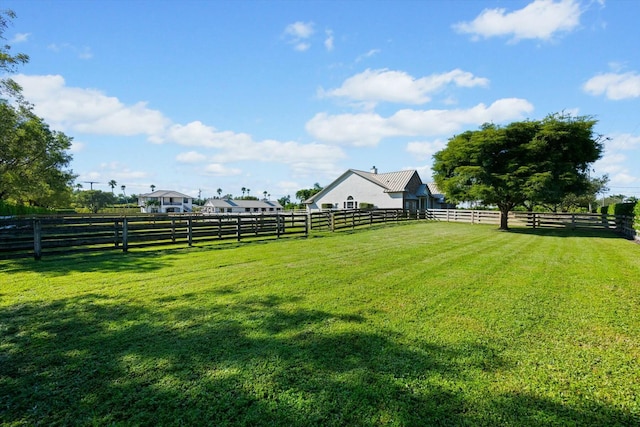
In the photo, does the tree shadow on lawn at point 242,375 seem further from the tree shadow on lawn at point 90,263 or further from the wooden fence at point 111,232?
the wooden fence at point 111,232

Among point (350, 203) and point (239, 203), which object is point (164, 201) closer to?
point (239, 203)

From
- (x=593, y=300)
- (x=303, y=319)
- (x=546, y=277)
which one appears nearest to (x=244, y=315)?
(x=303, y=319)

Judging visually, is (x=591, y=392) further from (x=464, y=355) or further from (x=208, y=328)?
(x=208, y=328)

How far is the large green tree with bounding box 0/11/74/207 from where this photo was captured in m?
14.5

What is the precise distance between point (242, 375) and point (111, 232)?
9682mm

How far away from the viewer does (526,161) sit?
732 inches

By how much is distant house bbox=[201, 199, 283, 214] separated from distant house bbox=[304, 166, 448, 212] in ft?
119

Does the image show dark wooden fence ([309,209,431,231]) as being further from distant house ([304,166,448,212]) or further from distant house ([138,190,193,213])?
distant house ([138,190,193,213])

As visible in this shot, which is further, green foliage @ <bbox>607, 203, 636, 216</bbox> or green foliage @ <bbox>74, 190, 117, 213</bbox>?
green foliage @ <bbox>74, 190, 117, 213</bbox>

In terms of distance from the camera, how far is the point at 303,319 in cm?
435

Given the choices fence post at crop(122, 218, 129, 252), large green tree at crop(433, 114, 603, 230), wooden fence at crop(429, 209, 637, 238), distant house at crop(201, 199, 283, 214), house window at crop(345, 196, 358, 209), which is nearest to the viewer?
fence post at crop(122, 218, 129, 252)

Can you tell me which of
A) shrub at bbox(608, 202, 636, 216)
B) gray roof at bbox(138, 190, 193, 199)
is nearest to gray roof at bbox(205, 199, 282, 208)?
gray roof at bbox(138, 190, 193, 199)

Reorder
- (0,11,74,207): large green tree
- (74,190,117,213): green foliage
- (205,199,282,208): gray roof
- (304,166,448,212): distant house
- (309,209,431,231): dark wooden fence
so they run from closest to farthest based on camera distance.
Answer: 1. (0,11,74,207): large green tree
2. (309,209,431,231): dark wooden fence
3. (304,166,448,212): distant house
4. (74,190,117,213): green foliage
5. (205,199,282,208): gray roof

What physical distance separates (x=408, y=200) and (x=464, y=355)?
100 ft
